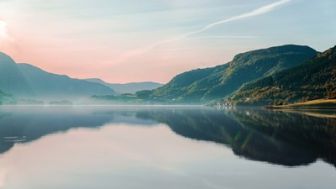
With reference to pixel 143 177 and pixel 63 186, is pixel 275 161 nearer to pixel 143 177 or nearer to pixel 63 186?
pixel 143 177

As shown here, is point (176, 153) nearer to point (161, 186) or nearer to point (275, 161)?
point (275, 161)

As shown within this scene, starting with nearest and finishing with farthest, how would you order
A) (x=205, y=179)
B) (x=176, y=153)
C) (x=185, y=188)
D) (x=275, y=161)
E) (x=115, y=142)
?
(x=185, y=188) → (x=205, y=179) → (x=275, y=161) → (x=176, y=153) → (x=115, y=142)

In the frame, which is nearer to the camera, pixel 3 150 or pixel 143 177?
pixel 143 177

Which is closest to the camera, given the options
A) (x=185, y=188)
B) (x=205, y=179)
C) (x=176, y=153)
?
(x=185, y=188)

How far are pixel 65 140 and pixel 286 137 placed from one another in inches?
1752

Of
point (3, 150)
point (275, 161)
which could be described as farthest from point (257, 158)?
point (3, 150)

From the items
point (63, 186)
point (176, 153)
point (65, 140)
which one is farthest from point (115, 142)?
point (63, 186)

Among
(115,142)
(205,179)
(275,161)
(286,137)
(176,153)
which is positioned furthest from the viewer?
(286,137)

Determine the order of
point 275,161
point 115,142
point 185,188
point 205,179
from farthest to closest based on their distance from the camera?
point 115,142
point 275,161
point 205,179
point 185,188

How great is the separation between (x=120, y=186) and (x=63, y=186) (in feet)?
17.2

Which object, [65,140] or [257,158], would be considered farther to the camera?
[65,140]

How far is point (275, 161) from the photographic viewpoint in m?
59.9

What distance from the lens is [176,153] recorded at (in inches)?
2672

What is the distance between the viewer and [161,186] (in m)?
42.2
